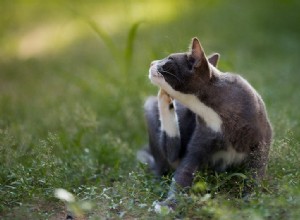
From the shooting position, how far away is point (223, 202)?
440cm

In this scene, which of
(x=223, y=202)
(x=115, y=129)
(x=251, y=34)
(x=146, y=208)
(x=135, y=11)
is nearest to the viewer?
(x=223, y=202)

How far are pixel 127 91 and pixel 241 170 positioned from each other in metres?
2.61

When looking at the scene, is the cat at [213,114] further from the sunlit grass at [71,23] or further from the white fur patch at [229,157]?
the sunlit grass at [71,23]

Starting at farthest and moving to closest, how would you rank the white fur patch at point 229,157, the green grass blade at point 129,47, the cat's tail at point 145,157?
1. the green grass blade at point 129,47
2. the cat's tail at point 145,157
3. the white fur patch at point 229,157

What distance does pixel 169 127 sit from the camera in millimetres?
5328

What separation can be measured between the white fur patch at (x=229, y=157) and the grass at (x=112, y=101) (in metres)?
0.13

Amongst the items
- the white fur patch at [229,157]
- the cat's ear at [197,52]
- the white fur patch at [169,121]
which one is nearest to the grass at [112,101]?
the white fur patch at [229,157]

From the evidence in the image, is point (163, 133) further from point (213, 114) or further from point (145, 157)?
point (145, 157)

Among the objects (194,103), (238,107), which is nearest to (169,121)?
(194,103)

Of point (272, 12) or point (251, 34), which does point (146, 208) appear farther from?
point (272, 12)

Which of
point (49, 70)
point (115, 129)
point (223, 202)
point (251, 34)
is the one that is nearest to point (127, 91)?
point (115, 129)

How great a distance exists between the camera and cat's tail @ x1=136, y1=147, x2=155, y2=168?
6.00 m

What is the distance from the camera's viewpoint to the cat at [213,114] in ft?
16.1

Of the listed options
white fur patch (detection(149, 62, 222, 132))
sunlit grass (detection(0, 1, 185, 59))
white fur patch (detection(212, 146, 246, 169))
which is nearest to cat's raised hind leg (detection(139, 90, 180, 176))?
white fur patch (detection(149, 62, 222, 132))
